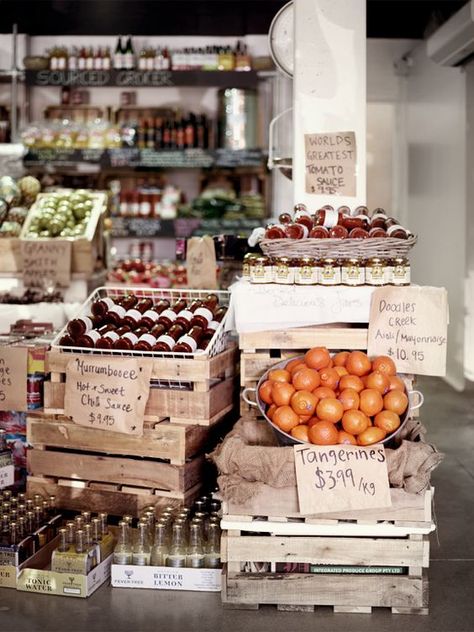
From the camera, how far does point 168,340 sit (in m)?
3.80

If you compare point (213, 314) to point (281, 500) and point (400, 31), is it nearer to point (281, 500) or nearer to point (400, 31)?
point (281, 500)

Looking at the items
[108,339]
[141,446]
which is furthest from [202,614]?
[108,339]

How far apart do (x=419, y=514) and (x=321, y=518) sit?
334 millimetres

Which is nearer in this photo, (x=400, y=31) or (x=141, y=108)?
(x=141, y=108)

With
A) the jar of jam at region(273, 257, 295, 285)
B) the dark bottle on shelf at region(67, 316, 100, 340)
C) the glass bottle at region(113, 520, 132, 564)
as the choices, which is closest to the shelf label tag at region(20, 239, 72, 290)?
the dark bottle on shelf at region(67, 316, 100, 340)

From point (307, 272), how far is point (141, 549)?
128 cm

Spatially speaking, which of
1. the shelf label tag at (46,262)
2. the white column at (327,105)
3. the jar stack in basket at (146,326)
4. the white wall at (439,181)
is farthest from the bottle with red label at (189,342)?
the white wall at (439,181)

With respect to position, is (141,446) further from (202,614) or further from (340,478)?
(340,478)

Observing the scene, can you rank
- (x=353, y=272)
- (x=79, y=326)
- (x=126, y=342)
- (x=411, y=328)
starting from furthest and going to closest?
(x=79, y=326)
(x=126, y=342)
(x=353, y=272)
(x=411, y=328)

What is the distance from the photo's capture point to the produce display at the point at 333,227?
3.78m

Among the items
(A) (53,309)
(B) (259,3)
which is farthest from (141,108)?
(A) (53,309)

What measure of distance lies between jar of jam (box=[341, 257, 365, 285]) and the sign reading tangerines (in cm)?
86

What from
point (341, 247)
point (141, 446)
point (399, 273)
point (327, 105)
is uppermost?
point (327, 105)

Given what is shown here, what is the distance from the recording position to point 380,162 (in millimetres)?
11453
